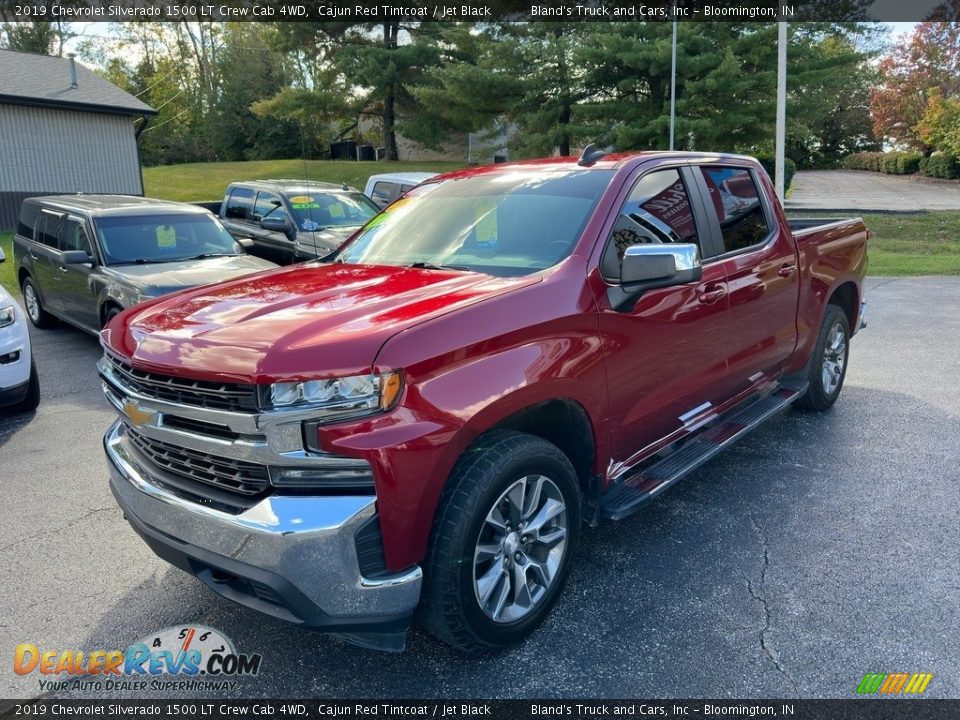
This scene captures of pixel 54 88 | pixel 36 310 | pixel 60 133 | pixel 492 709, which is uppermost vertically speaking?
pixel 54 88

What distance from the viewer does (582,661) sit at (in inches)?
116

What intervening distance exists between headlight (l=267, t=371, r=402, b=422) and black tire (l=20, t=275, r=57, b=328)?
29.5 feet

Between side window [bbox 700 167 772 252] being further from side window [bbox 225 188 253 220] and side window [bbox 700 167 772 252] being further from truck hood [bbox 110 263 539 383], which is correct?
side window [bbox 225 188 253 220]

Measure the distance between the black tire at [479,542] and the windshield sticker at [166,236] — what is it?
22.4ft

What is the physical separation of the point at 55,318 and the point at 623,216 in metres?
9.05

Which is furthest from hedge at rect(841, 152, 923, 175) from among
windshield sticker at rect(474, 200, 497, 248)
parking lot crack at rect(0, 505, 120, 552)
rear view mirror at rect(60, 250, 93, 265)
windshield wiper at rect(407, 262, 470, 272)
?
parking lot crack at rect(0, 505, 120, 552)

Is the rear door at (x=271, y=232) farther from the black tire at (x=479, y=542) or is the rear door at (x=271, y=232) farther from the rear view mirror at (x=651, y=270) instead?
the black tire at (x=479, y=542)

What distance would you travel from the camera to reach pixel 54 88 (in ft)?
76.4

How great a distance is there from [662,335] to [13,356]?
16.5ft

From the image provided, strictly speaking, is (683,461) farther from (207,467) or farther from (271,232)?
(271,232)

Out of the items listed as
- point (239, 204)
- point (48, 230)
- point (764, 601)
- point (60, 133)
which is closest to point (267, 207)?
point (239, 204)

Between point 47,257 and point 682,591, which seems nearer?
point 682,591

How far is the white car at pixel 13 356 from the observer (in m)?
5.80

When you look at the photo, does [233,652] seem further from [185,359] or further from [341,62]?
[341,62]
